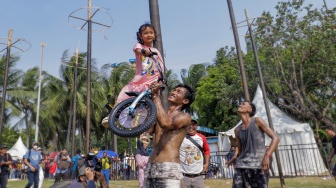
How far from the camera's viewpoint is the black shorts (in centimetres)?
503

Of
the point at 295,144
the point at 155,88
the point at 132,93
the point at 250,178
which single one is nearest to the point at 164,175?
the point at 155,88

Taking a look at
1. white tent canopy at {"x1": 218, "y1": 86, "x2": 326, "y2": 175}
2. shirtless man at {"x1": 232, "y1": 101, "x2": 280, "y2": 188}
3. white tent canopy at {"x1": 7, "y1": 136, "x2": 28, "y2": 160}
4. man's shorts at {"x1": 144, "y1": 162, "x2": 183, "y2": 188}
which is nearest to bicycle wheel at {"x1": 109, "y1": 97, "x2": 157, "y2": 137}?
man's shorts at {"x1": 144, "y1": 162, "x2": 183, "y2": 188}

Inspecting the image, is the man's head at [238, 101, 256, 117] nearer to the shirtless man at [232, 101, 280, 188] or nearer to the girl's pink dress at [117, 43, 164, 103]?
the shirtless man at [232, 101, 280, 188]

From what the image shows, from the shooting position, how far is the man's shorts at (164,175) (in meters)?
3.32

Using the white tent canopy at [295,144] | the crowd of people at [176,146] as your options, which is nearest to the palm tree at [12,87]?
the white tent canopy at [295,144]

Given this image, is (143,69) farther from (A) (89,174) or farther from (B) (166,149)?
(A) (89,174)

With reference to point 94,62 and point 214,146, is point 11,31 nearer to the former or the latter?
point 214,146

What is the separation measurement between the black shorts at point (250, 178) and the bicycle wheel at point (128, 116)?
2.12 meters

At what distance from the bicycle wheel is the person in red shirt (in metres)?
2.01

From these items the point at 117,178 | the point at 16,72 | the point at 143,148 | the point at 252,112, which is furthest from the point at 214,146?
the point at 16,72

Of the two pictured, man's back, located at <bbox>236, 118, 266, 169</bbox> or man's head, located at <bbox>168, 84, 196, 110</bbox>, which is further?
man's back, located at <bbox>236, 118, 266, 169</bbox>

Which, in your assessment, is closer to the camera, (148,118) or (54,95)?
(148,118)

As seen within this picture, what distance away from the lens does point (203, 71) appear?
1599 inches

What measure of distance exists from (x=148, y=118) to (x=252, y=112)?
2.64m
